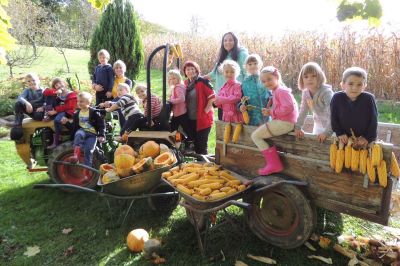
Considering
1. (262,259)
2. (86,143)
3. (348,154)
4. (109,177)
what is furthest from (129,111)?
(348,154)

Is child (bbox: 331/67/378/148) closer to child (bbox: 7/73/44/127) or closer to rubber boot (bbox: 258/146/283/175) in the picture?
Answer: rubber boot (bbox: 258/146/283/175)

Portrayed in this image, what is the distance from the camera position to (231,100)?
4.13 metres

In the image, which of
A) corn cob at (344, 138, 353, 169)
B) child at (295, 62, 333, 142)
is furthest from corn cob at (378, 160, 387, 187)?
child at (295, 62, 333, 142)

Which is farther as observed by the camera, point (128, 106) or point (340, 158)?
point (128, 106)

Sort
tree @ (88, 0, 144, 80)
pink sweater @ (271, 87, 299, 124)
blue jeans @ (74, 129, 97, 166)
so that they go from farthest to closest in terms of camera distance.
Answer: tree @ (88, 0, 144, 80) < blue jeans @ (74, 129, 97, 166) < pink sweater @ (271, 87, 299, 124)

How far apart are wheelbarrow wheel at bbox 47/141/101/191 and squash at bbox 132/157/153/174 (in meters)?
1.42

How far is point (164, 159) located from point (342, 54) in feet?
25.9

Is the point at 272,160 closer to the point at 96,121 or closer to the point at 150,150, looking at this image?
the point at 150,150

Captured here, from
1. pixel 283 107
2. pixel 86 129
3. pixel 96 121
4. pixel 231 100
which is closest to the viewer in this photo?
pixel 283 107

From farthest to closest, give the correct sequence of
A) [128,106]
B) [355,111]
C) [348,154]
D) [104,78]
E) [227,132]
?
[104,78] < [128,106] < [227,132] < [355,111] < [348,154]

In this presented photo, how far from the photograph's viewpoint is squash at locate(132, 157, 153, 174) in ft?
11.9

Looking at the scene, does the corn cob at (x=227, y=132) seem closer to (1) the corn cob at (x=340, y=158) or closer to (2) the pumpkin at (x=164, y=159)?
(2) the pumpkin at (x=164, y=159)

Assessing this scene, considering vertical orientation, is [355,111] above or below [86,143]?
above

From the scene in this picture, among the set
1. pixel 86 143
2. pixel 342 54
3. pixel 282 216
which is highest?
pixel 342 54
